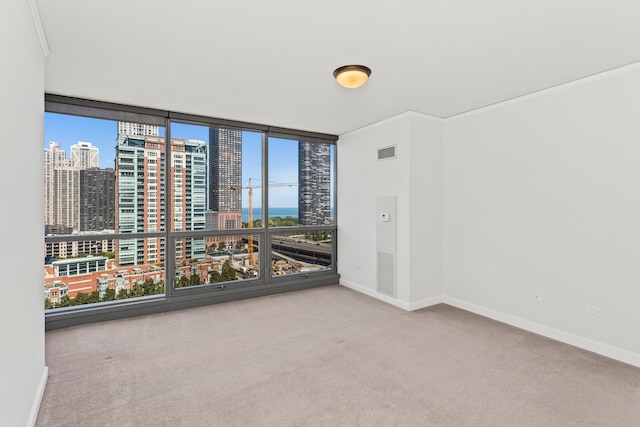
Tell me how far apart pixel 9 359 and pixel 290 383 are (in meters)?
1.71

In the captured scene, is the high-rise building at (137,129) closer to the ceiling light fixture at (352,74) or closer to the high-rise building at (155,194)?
the high-rise building at (155,194)

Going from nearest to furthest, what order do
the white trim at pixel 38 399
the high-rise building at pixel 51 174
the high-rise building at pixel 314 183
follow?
1. the white trim at pixel 38 399
2. the high-rise building at pixel 51 174
3. the high-rise building at pixel 314 183

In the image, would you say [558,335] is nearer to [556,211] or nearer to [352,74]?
[556,211]

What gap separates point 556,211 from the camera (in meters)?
3.25

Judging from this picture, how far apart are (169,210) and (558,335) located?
481 cm

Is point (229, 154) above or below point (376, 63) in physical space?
below

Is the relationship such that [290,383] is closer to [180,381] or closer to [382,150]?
[180,381]

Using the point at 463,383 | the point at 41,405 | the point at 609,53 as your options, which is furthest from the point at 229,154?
the point at 609,53

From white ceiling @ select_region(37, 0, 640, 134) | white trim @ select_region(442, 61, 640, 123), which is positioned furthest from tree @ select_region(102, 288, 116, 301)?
white trim @ select_region(442, 61, 640, 123)

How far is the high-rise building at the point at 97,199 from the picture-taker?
12.4 ft

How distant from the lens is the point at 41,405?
2174mm

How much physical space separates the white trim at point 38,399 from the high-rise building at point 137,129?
275cm

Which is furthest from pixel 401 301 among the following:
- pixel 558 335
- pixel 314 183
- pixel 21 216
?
pixel 21 216

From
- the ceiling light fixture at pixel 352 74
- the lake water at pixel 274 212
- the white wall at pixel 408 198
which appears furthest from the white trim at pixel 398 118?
the lake water at pixel 274 212
